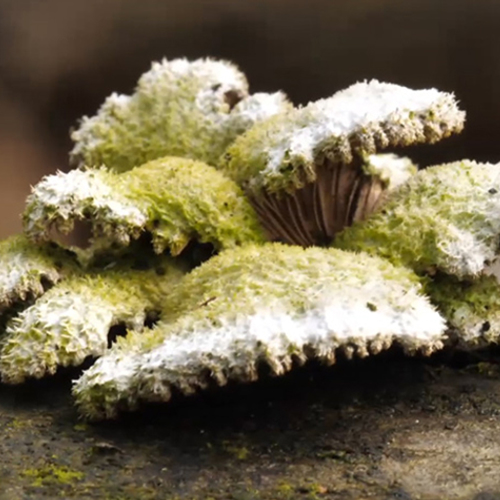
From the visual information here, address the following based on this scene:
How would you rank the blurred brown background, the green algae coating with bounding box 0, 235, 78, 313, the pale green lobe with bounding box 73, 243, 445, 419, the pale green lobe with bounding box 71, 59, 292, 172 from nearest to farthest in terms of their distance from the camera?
the pale green lobe with bounding box 73, 243, 445, 419, the green algae coating with bounding box 0, 235, 78, 313, the pale green lobe with bounding box 71, 59, 292, 172, the blurred brown background

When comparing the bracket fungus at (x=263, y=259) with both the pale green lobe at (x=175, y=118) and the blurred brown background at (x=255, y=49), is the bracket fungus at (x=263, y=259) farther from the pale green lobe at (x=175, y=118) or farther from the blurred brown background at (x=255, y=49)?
the blurred brown background at (x=255, y=49)

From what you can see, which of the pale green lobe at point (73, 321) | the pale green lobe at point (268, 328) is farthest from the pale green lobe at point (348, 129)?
the pale green lobe at point (73, 321)

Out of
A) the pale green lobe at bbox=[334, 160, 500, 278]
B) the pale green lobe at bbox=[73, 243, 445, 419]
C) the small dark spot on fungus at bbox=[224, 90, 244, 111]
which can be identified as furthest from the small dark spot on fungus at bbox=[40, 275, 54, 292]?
the small dark spot on fungus at bbox=[224, 90, 244, 111]

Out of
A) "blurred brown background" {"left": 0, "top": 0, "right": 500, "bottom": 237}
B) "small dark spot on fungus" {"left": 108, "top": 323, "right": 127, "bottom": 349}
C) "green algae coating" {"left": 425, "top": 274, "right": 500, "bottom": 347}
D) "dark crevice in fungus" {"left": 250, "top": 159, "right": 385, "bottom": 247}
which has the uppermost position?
"blurred brown background" {"left": 0, "top": 0, "right": 500, "bottom": 237}

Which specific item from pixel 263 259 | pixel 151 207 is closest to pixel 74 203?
pixel 151 207

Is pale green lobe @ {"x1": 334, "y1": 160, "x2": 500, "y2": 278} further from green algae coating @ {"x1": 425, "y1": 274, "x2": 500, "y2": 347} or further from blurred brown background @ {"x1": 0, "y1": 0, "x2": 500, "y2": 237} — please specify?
blurred brown background @ {"x1": 0, "y1": 0, "x2": 500, "y2": 237}

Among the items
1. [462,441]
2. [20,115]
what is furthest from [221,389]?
[20,115]

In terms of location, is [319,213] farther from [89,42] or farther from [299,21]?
[89,42]
